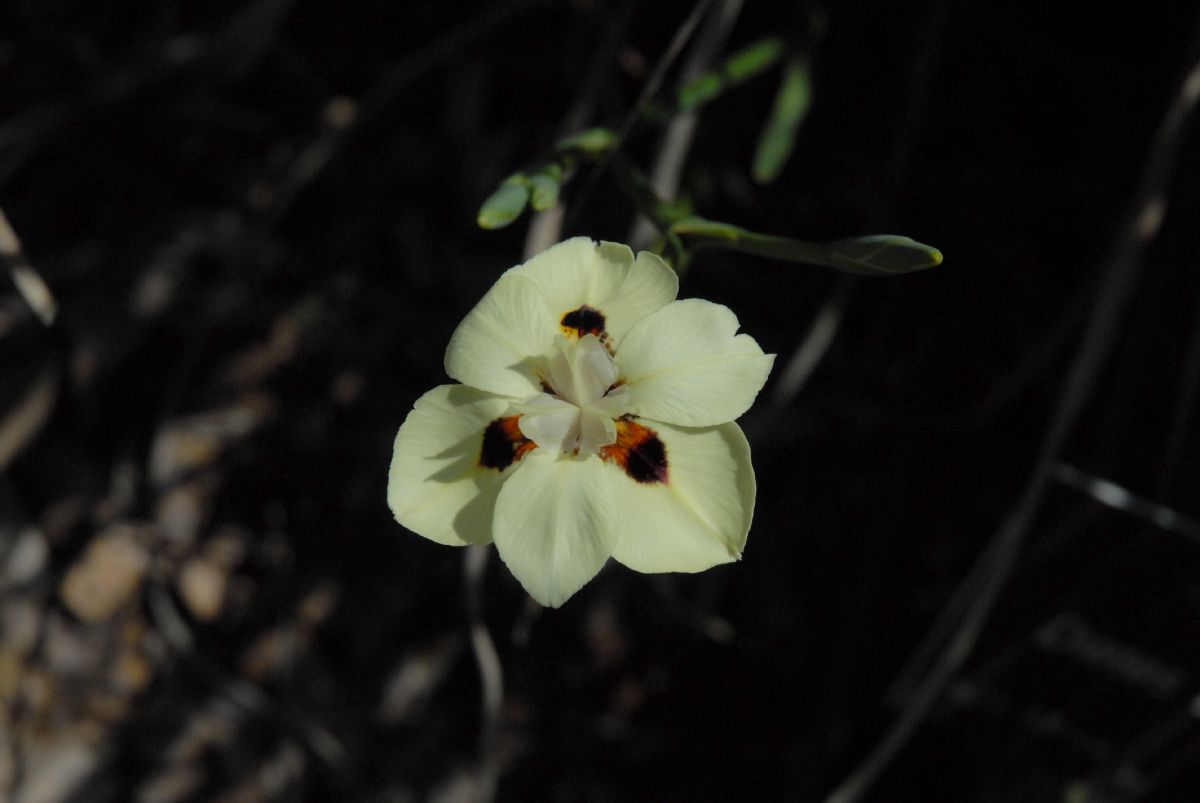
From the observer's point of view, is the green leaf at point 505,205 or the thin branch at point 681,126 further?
the thin branch at point 681,126

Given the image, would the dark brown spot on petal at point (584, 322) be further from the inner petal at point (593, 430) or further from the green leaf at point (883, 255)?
the green leaf at point (883, 255)

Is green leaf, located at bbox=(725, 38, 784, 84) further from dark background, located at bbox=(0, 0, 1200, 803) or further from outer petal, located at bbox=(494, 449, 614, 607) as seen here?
outer petal, located at bbox=(494, 449, 614, 607)

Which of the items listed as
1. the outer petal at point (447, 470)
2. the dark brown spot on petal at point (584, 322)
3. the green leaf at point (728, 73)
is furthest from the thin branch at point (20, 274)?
the green leaf at point (728, 73)

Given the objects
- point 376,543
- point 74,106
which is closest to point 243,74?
point 74,106

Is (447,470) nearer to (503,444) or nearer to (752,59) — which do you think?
(503,444)

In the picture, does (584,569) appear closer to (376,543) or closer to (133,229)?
(376,543)

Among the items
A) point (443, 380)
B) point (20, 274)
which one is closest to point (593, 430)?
point (20, 274)

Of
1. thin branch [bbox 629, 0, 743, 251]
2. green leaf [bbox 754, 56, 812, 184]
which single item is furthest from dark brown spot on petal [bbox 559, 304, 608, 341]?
green leaf [bbox 754, 56, 812, 184]
